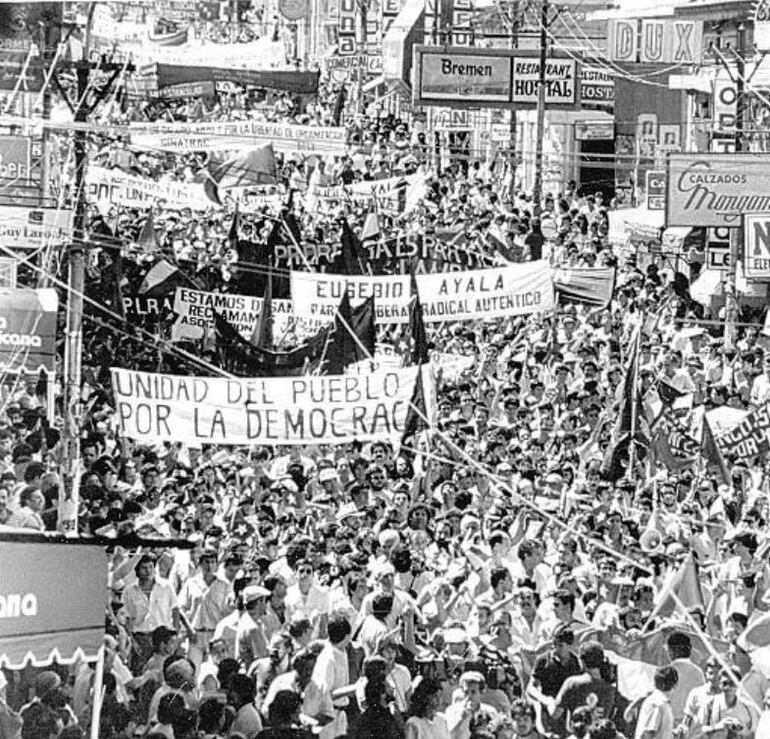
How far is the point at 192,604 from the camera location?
15047mm

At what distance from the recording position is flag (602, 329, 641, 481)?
20.1 meters

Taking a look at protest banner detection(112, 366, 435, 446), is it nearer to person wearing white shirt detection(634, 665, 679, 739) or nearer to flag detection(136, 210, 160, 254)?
person wearing white shirt detection(634, 665, 679, 739)

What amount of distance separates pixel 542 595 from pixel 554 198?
25179mm

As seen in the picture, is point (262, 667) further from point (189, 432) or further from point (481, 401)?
point (481, 401)

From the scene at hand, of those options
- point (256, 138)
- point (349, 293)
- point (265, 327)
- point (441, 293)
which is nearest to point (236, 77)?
point (256, 138)

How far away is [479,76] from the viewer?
34.8 metres

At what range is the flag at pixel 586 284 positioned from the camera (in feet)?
86.8

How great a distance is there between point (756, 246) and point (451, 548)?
9022 millimetres

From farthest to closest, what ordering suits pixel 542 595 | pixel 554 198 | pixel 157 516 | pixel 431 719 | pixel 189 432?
pixel 554 198 < pixel 157 516 < pixel 189 432 < pixel 542 595 < pixel 431 719

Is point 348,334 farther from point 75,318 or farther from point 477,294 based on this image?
point 75,318

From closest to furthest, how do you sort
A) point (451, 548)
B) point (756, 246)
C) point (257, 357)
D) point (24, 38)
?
point (451, 548) → point (257, 357) → point (756, 246) → point (24, 38)

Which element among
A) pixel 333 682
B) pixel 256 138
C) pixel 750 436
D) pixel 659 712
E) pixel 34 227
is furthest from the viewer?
pixel 256 138

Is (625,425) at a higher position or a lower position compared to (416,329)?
lower

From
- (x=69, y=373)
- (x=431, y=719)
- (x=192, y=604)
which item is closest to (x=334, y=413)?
(x=192, y=604)
